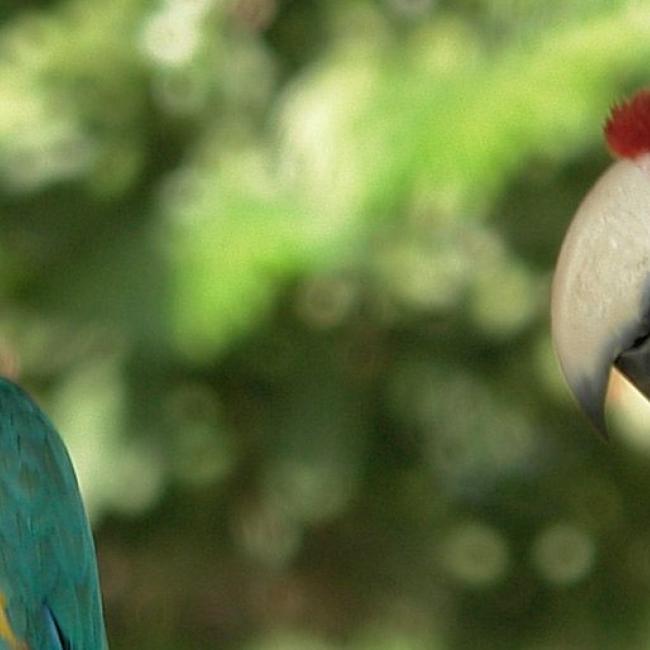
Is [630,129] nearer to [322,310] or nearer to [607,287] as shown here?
[607,287]

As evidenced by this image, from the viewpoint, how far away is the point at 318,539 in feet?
5.01

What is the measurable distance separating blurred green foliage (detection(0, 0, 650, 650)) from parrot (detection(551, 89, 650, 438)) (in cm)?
16

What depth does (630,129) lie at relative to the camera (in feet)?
2.93

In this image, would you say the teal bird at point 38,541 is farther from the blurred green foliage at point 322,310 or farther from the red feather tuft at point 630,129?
the red feather tuft at point 630,129

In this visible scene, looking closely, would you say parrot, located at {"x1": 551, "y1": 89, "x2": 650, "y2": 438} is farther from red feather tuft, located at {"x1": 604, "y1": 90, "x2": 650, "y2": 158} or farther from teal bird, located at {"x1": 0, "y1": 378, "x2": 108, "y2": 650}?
teal bird, located at {"x1": 0, "y1": 378, "x2": 108, "y2": 650}

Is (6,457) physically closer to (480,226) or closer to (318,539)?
(480,226)

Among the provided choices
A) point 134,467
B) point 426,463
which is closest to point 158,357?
point 134,467

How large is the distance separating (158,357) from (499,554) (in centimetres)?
52

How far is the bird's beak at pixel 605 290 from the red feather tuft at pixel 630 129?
0.04ft

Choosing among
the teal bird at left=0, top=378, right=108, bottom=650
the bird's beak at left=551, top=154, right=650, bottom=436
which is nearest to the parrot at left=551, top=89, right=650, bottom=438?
the bird's beak at left=551, top=154, right=650, bottom=436

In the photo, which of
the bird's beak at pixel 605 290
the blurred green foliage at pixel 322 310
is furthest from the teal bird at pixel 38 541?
the bird's beak at pixel 605 290

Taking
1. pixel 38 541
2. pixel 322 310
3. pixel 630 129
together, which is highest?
pixel 630 129

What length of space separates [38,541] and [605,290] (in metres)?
0.40

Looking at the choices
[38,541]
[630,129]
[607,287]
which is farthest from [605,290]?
[38,541]
